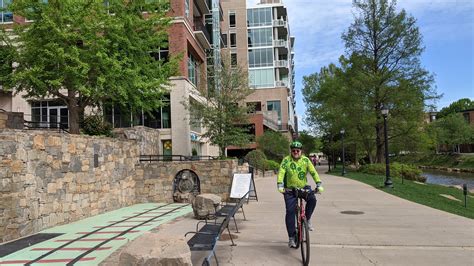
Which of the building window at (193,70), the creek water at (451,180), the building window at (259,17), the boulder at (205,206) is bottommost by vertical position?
the creek water at (451,180)

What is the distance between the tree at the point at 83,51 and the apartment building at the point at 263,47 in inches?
1686

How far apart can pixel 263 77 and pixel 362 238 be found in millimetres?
55918

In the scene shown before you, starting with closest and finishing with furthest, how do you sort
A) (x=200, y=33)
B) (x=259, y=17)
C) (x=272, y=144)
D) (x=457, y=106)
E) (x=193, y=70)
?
(x=193, y=70), (x=200, y=33), (x=272, y=144), (x=259, y=17), (x=457, y=106)

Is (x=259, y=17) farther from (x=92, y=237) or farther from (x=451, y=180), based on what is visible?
(x=92, y=237)

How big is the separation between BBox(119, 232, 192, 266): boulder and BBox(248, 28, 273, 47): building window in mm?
60666

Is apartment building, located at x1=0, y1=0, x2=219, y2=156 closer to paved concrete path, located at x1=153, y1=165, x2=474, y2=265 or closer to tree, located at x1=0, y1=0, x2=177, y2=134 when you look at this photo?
tree, located at x1=0, y1=0, x2=177, y2=134

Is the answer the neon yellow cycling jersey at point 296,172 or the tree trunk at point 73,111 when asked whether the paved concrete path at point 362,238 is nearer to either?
the neon yellow cycling jersey at point 296,172

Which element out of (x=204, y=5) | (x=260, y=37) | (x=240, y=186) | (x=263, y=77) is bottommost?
(x=240, y=186)

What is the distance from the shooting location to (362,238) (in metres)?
8.18

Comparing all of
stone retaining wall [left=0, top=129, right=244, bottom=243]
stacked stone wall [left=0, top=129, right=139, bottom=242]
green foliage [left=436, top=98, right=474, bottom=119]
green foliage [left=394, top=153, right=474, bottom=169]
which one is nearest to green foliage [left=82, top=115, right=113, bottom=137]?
stone retaining wall [left=0, top=129, right=244, bottom=243]

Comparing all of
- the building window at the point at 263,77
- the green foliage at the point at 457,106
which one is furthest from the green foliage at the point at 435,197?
the green foliage at the point at 457,106

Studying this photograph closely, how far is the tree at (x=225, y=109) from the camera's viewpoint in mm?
25484

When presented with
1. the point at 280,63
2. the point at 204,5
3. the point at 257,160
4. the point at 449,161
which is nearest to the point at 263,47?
the point at 280,63

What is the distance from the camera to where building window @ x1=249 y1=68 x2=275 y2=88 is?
205 feet
